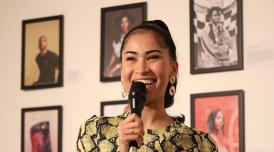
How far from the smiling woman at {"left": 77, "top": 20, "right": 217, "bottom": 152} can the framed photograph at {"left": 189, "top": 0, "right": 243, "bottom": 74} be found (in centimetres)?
161

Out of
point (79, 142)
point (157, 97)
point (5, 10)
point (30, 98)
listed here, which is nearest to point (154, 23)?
point (157, 97)

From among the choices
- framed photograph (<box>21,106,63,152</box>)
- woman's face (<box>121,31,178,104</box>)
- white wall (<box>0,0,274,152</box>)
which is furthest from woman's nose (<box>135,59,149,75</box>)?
framed photograph (<box>21,106,63,152</box>)

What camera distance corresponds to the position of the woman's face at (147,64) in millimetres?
1679

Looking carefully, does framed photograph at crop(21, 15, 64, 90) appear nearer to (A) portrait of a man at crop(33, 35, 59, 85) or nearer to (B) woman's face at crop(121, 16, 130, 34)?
(A) portrait of a man at crop(33, 35, 59, 85)

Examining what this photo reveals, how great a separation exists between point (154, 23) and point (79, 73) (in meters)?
2.13

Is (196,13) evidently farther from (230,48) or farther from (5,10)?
(5,10)

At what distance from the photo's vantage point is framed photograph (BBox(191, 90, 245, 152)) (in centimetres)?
335

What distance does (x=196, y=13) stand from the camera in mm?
3547

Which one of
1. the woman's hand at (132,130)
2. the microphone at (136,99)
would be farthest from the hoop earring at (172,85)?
the woman's hand at (132,130)

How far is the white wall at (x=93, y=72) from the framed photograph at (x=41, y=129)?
4cm

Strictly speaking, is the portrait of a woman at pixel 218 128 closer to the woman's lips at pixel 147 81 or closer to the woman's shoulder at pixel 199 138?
the woman's shoulder at pixel 199 138

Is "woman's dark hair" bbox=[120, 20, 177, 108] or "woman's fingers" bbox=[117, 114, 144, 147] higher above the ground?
"woman's dark hair" bbox=[120, 20, 177, 108]

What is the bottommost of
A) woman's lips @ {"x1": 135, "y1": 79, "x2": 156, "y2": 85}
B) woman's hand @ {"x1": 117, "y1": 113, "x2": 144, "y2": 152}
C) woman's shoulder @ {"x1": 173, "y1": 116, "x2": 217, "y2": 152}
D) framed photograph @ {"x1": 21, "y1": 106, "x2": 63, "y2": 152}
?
framed photograph @ {"x1": 21, "y1": 106, "x2": 63, "y2": 152}

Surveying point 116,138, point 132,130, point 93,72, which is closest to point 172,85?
point 116,138
